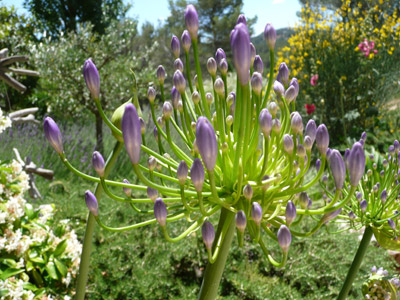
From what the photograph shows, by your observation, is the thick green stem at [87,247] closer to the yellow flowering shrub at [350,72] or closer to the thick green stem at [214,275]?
the thick green stem at [214,275]

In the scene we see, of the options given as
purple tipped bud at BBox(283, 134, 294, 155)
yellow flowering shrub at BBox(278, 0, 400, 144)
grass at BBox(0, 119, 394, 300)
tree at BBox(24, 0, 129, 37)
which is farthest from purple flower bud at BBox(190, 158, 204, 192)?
tree at BBox(24, 0, 129, 37)

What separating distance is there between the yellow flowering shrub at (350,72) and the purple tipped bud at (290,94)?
26.8ft

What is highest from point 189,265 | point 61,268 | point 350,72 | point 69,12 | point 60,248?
point 69,12

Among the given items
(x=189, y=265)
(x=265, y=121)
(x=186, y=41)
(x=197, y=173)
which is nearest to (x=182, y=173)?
(x=197, y=173)

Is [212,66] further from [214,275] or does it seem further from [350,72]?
[350,72]

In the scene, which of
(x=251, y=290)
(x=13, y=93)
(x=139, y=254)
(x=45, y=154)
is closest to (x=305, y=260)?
(x=251, y=290)

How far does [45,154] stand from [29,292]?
4777mm

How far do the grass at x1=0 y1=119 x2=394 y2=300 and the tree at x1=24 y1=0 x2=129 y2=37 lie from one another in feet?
55.1

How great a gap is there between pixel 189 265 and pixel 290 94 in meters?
2.84

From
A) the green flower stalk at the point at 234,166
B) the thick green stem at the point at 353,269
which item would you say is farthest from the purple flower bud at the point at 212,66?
the thick green stem at the point at 353,269

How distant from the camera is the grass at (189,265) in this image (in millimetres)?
3068

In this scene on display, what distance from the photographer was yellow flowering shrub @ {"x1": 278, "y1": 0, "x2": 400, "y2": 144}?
9.05 meters

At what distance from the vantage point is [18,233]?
7.73 ft

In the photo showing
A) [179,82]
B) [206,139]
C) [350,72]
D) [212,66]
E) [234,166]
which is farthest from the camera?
[350,72]
